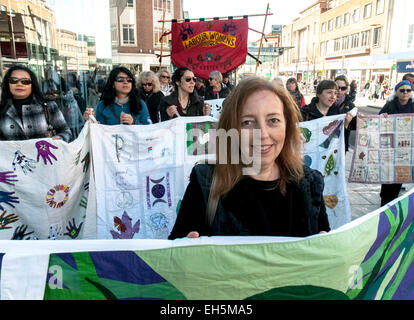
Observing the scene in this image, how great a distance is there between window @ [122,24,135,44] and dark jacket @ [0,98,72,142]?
1246 inches

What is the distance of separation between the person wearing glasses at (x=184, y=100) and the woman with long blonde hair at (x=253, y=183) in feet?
9.98

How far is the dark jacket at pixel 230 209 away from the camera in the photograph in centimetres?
127

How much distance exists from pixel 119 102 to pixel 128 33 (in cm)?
3154

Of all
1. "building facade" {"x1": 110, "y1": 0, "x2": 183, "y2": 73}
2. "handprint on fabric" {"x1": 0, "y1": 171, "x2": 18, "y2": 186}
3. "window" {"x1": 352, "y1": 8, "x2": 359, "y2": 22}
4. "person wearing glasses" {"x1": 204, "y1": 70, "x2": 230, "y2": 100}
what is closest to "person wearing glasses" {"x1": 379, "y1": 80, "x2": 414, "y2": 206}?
"person wearing glasses" {"x1": 204, "y1": 70, "x2": 230, "y2": 100}

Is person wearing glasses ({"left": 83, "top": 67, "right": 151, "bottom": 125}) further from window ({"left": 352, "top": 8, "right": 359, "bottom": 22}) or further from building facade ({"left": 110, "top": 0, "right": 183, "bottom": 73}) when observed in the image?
window ({"left": 352, "top": 8, "right": 359, "bottom": 22})

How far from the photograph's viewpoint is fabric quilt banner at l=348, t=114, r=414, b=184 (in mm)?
3826

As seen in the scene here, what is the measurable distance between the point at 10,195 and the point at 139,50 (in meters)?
32.3

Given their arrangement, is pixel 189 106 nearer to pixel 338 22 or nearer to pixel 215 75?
pixel 215 75

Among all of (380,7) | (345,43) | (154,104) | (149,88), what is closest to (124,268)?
(154,104)

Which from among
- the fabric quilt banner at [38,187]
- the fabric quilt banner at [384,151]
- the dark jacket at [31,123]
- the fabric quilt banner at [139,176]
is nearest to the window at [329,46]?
the fabric quilt banner at [384,151]

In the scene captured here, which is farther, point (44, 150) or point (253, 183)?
point (44, 150)

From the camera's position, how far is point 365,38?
146 feet

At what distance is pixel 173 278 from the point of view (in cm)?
111
